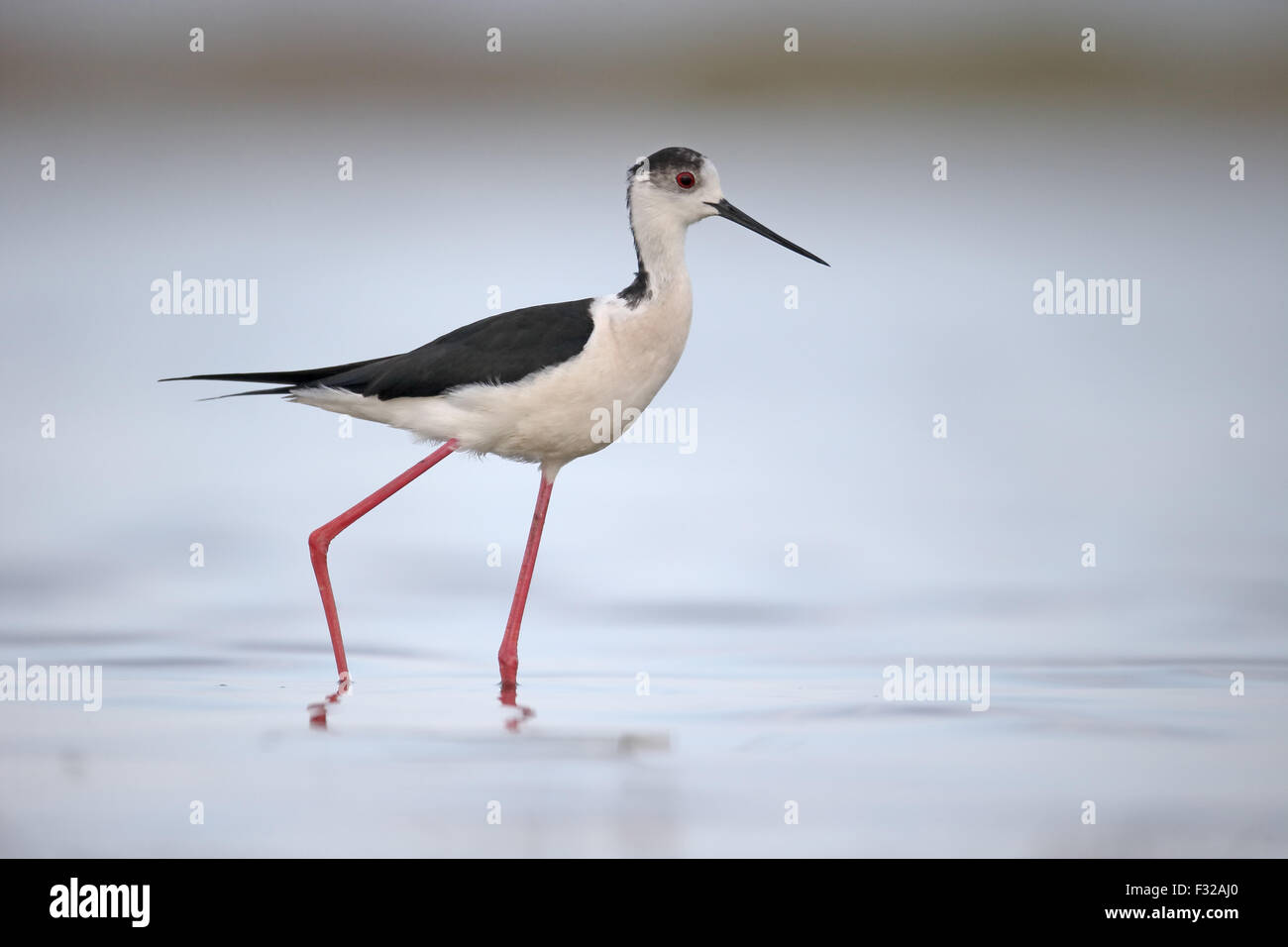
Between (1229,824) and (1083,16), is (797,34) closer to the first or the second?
(1083,16)

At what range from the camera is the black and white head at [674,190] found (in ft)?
23.1

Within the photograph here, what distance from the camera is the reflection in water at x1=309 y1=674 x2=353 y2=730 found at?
5750 mm

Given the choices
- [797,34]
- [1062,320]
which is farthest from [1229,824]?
[797,34]

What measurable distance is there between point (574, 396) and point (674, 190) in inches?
39.5

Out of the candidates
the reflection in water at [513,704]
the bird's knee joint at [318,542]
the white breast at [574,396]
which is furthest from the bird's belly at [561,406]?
the reflection in water at [513,704]

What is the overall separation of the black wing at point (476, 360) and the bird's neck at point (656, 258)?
0.24 meters

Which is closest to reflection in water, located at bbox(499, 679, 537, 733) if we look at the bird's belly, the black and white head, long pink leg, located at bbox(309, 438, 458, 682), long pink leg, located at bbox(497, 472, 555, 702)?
long pink leg, located at bbox(497, 472, 555, 702)

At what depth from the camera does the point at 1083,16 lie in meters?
21.6

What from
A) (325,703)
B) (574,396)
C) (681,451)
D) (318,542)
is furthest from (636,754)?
(681,451)

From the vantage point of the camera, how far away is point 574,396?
6.73 m

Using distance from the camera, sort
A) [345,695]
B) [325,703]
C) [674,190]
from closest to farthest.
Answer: [325,703]
[345,695]
[674,190]

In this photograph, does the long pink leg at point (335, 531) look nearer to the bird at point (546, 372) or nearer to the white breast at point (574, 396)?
the bird at point (546, 372)

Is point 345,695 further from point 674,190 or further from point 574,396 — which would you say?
point 674,190

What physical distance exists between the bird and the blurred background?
0.84 m
